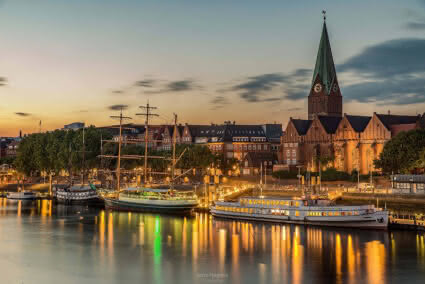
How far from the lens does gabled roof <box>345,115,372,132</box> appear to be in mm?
131500

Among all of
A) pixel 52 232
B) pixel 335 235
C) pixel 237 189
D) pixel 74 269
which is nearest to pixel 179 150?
pixel 237 189

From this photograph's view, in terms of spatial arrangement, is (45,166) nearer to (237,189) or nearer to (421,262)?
(237,189)

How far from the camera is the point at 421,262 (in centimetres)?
5125

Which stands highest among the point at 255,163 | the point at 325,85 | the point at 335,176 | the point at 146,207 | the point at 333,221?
the point at 325,85

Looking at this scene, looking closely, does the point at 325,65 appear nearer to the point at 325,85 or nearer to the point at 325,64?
the point at 325,64

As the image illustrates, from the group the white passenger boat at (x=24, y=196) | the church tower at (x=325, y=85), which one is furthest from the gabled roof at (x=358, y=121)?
the white passenger boat at (x=24, y=196)

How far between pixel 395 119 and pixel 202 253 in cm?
8459

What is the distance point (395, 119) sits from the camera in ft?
425

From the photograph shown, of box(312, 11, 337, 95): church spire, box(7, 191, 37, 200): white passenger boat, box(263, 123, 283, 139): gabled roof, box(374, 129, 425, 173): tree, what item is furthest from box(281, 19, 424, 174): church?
box(7, 191, 37, 200): white passenger boat

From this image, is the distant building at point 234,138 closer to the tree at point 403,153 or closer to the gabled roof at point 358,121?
the gabled roof at point 358,121

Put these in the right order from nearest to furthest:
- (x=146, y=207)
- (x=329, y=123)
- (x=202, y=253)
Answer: (x=202, y=253)
(x=146, y=207)
(x=329, y=123)

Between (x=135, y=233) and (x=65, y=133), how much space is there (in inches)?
4206

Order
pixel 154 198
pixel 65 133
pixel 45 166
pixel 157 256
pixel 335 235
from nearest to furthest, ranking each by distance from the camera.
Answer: pixel 157 256 → pixel 335 235 → pixel 154 198 → pixel 45 166 → pixel 65 133

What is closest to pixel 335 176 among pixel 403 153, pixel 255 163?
pixel 403 153
